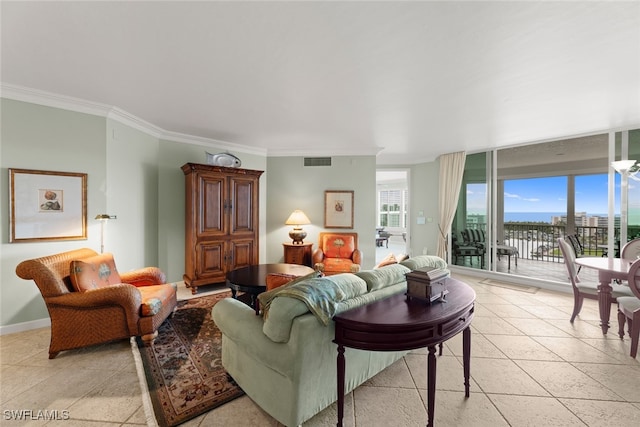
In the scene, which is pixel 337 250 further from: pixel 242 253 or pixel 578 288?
pixel 578 288

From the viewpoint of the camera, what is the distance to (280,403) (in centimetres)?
169

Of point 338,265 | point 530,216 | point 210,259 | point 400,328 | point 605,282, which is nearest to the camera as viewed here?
point 400,328

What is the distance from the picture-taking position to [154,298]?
2.84 meters

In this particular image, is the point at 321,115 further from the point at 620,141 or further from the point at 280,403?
the point at 620,141

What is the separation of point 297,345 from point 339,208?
14.1ft

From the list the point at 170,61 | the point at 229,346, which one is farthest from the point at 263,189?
the point at 229,346

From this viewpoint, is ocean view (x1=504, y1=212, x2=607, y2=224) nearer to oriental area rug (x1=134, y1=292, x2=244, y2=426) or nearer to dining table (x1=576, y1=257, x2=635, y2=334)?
dining table (x1=576, y1=257, x2=635, y2=334)

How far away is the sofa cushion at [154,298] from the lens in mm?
2697

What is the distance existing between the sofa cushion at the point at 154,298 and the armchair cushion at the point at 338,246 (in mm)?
2828

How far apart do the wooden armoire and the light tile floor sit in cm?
179

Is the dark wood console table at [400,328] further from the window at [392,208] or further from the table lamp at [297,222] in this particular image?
the window at [392,208]

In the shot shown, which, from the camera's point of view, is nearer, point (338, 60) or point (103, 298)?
point (338, 60)

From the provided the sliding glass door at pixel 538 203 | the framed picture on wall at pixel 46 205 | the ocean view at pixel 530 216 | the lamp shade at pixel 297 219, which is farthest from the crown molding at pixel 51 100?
the ocean view at pixel 530 216

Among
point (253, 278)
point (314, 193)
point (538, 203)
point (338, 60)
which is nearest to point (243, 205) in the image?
point (314, 193)
